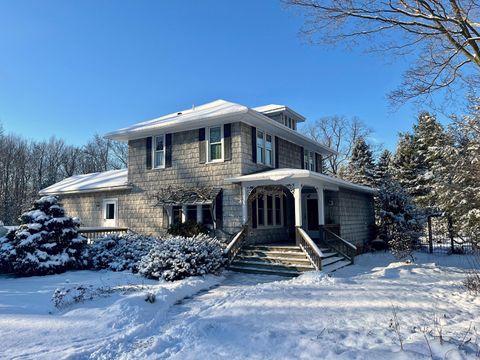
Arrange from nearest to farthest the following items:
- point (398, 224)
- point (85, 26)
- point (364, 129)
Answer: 1. point (85, 26)
2. point (398, 224)
3. point (364, 129)

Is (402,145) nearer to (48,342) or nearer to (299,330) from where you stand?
(299,330)

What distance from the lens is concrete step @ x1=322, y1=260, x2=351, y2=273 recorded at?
1153 cm

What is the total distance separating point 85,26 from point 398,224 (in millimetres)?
18001

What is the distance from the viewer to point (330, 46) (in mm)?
10211

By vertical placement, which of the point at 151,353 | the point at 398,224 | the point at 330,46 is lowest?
the point at 151,353

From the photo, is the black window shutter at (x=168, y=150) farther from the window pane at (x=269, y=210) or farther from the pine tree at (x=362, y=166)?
the pine tree at (x=362, y=166)

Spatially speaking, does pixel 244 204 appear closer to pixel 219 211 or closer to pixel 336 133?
pixel 219 211

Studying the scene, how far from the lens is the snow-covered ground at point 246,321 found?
15.0 feet

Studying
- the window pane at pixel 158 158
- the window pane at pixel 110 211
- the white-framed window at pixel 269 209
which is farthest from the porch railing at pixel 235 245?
the window pane at pixel 110 211

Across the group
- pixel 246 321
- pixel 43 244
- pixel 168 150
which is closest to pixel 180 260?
pixel 246 321

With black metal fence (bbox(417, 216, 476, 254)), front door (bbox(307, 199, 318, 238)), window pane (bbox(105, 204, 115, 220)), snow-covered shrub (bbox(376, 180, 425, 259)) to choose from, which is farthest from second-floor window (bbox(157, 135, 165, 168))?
black metal fence (bbox(417, 216, 476, 254))

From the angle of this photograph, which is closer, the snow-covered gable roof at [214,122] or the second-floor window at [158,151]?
the snow-covered gable roof at [214,122]

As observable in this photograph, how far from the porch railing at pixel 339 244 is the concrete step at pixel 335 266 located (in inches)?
18.9

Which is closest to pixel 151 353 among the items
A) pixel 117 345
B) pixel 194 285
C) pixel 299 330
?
pixel 117 345
